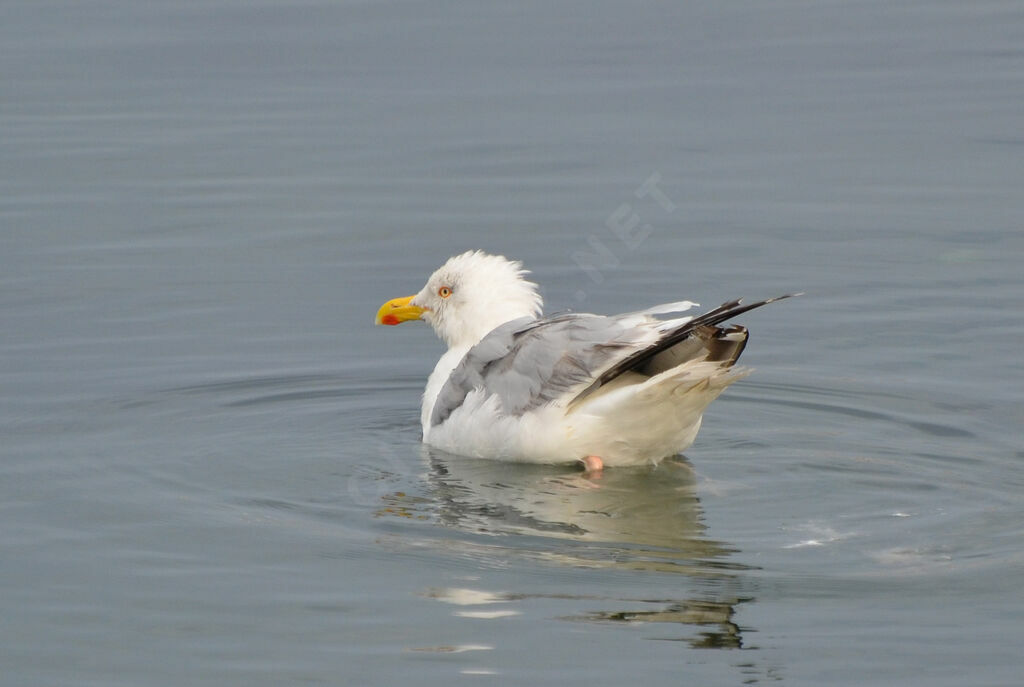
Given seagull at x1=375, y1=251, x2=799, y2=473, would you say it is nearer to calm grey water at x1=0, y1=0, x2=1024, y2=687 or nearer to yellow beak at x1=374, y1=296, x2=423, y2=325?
calm grey water at x1=0, y1=0, x2=1024, y2=687

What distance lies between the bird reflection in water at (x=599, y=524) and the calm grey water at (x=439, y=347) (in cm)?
3

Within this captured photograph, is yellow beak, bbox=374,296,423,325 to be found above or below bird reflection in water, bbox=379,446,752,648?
above

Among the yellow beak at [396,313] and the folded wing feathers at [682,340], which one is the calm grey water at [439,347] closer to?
the yellow beak at [396,313]

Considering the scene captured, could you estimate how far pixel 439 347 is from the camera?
1395 centimetres

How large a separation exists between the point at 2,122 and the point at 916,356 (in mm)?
11379

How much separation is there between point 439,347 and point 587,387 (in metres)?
3.79

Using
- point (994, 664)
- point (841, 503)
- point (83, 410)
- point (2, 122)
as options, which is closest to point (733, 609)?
point (994, 664)

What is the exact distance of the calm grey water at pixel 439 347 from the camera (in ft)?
26.5

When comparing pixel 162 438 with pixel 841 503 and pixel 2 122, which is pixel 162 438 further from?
pixel 2 122

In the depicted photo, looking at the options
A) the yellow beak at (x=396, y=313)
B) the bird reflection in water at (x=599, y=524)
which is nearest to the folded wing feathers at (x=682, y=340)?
the bird reflection in water at (x=599, y=524)

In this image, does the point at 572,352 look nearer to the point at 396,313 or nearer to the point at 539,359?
the point at 539,359

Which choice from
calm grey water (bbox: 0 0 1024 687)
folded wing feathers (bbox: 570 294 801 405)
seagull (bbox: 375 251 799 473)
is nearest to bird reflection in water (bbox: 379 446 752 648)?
calm grey water (bbox: 0 0 1024 687)

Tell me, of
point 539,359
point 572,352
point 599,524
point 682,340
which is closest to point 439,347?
point 539,359

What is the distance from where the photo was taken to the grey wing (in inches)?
402
